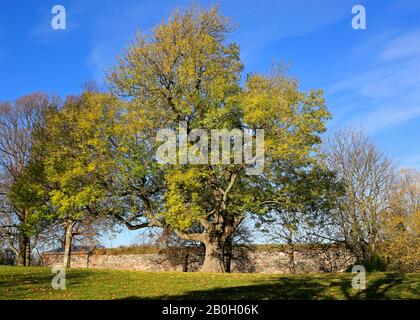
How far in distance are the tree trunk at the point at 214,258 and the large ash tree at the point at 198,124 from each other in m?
0.06

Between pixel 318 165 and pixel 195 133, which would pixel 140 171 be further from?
pixel 318 165

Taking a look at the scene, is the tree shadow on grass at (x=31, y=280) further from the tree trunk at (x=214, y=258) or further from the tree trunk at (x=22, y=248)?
the tree trunk at (x=22, y=248)

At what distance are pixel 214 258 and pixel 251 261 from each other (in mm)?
17107

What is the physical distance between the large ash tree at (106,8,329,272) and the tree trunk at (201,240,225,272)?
6cm

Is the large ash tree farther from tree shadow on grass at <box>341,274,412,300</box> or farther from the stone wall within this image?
the stone wall

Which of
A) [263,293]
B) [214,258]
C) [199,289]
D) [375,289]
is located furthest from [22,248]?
[375,289]

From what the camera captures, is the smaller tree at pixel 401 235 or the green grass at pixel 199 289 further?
the smaller tree at pixel 401 235

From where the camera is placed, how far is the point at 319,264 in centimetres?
3872

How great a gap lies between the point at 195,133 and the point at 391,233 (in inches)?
846

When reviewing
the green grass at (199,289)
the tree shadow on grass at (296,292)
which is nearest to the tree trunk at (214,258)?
the green grass at (199,289)

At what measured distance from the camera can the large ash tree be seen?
2319cm

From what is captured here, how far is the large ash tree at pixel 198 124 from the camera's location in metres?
23.2

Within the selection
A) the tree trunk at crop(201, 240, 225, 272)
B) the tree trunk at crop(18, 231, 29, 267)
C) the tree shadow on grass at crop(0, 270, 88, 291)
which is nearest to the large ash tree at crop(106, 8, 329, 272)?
the tree trunk at crop(201, 240, 225, 272)
